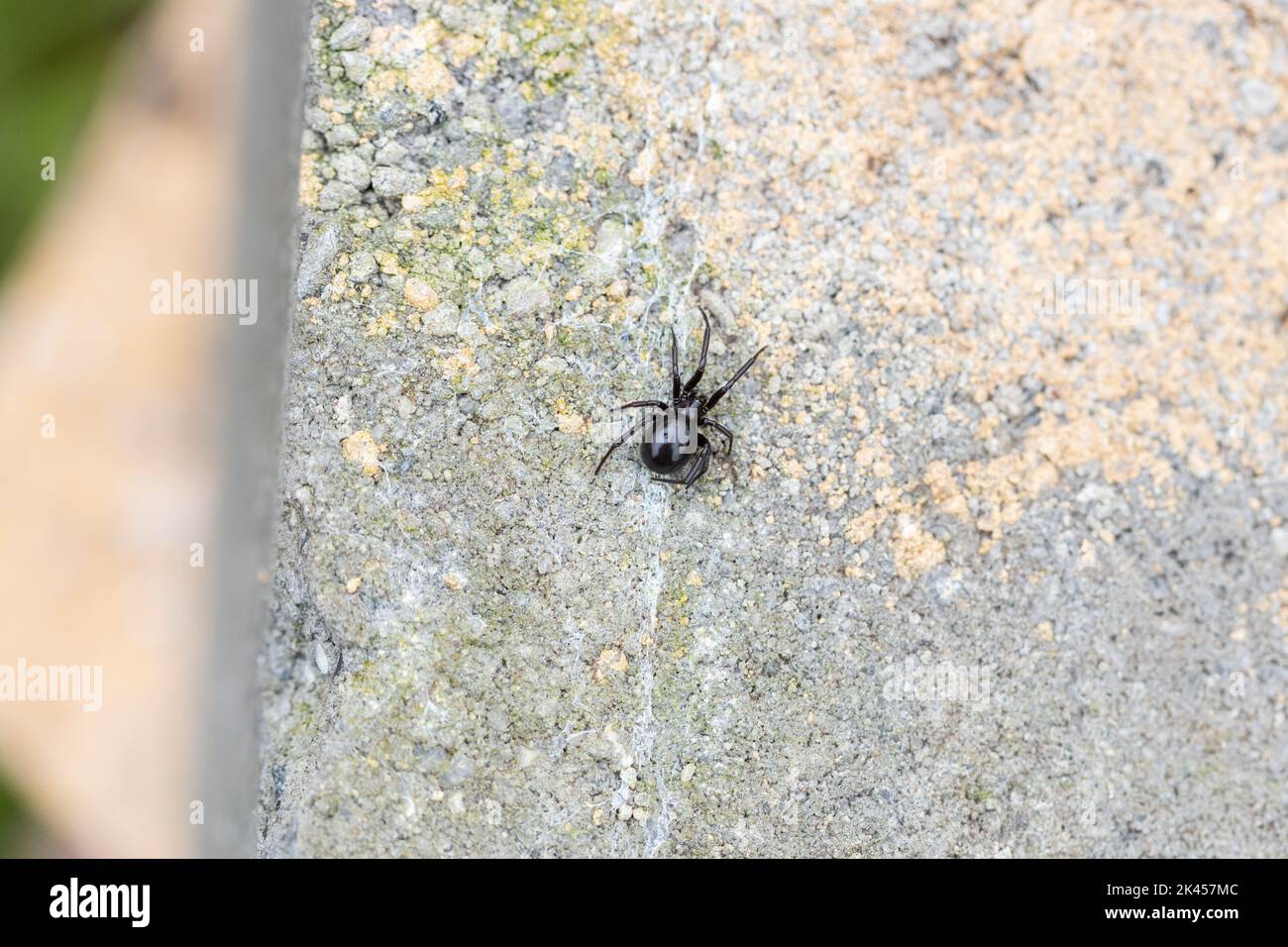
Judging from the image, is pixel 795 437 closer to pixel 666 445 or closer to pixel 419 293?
pixel 666 445

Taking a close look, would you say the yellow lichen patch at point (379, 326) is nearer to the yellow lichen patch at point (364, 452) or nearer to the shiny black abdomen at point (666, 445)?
the yellow lichen patch at point (364, 452)

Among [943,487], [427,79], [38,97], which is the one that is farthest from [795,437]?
[38,97]

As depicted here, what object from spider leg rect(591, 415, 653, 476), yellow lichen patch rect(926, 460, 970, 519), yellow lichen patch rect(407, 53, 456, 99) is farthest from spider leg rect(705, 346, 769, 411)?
yellow lichen patch rect(407, 53, 456, 99)

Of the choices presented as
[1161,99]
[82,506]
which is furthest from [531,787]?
[1161,99]

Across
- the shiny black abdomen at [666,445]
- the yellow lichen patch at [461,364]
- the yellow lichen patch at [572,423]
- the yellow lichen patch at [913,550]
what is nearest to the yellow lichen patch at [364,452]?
the yellow lichen patch at [461,364]

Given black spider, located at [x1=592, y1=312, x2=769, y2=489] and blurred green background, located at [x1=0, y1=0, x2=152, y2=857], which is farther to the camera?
blurred green background, located at [x1=0, y1=0, x2=152, y2=857]

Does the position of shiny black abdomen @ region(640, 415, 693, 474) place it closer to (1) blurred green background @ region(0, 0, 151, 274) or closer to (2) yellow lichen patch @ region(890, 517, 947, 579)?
(2) yellow lichen patch @ region(890, 517, 947, 579)
